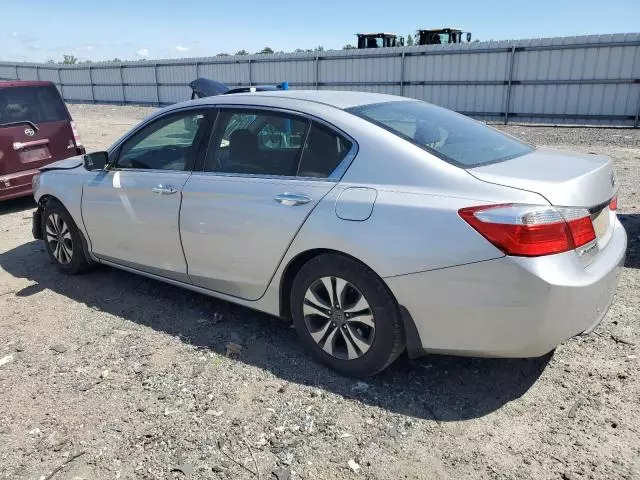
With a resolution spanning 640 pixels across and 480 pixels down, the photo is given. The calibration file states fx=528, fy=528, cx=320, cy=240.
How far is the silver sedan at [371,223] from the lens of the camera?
2.53 m

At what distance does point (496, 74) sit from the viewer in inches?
705

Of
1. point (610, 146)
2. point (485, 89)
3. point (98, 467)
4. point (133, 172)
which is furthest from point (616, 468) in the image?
point (485, 89)

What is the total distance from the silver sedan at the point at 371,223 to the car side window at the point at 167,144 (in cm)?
1

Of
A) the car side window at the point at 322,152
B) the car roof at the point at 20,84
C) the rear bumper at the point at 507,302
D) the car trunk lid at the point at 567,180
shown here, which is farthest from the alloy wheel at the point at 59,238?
the car trunk lid at the point at 567,180

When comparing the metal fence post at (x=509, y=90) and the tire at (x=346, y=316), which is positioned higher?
the metal fence post at (x=509, y=90)

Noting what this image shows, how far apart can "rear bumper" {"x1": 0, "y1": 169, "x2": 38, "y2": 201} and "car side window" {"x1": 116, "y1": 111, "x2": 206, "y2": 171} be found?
12.2 ft

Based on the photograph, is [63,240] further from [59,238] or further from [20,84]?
[20,84]

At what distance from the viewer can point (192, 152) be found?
379 centimetres

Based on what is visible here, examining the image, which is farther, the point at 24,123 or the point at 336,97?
the point at 24,123

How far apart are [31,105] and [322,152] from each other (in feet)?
19.5

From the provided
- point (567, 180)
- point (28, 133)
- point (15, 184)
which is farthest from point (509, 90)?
point (567, 180)

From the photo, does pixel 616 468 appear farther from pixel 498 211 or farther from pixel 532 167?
pixel 532 167

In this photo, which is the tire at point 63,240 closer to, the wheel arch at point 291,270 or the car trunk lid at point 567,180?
the wheel arch at point 291,270

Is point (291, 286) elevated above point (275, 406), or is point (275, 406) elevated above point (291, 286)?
point (291, 286)
